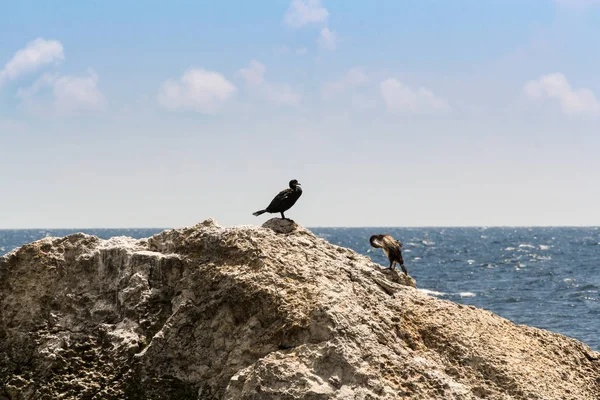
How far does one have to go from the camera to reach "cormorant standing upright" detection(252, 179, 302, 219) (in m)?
10.5

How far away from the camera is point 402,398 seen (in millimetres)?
7898

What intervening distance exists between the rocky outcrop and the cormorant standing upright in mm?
720

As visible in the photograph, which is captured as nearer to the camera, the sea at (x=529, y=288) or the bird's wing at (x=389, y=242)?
the bird's wing at (x=389, y=242)

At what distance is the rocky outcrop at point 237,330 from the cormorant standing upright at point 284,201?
0.72 meters

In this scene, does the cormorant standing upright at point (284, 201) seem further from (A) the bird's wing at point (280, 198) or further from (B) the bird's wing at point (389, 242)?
(B) the bird's wing at point (389, 242)

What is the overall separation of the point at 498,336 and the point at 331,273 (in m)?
2.26

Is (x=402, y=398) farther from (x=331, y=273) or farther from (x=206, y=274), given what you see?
(x=206, y=274)

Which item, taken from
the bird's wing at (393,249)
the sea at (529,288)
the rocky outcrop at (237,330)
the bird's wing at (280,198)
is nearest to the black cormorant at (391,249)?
the bird's wing at (393,249)

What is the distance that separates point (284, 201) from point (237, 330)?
2.49 m

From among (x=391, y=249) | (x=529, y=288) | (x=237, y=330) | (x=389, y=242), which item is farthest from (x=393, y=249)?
(x=529, y=288)

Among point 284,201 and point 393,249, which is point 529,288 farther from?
point 284,201

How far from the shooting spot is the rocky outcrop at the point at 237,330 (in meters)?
8.14

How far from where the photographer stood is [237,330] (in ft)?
28.1

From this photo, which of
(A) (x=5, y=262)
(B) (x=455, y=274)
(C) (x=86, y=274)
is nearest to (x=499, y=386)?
(C) (x=86, y=274)
